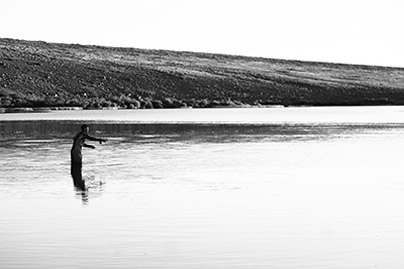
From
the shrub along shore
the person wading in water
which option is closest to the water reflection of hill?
the person wading in water

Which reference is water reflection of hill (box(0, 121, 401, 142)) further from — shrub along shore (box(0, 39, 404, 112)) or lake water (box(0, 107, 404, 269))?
shrub along shore (box(0, 39, 404, 112))

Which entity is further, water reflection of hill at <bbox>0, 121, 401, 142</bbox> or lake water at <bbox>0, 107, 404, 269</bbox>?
water reflection of hill at <bbox>0, 121, 401, 142</bbox>

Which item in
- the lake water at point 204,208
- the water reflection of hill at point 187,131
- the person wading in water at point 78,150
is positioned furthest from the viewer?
the water reflection of hill at point 187,131

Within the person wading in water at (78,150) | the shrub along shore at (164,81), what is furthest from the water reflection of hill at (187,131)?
the shrub along shore at (164,81)

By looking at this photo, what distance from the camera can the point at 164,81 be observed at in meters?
120

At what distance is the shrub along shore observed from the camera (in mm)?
102250

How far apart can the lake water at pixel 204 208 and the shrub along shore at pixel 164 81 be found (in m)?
57.2

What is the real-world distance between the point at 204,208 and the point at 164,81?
10272 centimetres

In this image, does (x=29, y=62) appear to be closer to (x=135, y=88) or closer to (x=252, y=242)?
(x=135, y=88)

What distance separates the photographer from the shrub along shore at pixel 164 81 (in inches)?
4026

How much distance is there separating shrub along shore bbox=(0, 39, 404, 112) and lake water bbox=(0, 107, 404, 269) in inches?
2251

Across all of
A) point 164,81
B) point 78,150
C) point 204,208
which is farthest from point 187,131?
point 164,81

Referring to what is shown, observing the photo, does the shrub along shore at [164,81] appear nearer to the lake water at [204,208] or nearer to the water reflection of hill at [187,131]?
the water reflection of hill at [187,131]

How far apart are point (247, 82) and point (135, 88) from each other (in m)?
16.0
